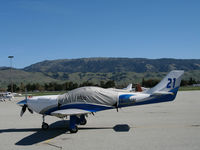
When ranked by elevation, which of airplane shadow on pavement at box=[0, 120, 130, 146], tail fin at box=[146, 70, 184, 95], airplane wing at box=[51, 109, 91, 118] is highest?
tail fin at box=[146, 70, 184, 95]

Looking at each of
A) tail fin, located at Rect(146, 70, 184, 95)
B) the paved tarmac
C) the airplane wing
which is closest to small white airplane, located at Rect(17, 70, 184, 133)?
tail fin, located at Rect(146, 70, 184, 95)

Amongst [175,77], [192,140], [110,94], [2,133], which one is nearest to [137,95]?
[110,94]

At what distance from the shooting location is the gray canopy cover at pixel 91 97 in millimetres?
11492

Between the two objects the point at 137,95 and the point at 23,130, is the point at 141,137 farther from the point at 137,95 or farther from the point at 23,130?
the point at 23,130

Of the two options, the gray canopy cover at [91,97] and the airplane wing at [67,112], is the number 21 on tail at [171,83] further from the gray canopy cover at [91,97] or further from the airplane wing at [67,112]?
the airplane wing at [67,112]

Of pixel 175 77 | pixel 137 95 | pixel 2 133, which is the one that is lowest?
pixel 2 133

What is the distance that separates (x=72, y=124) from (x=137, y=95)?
12.4 ft

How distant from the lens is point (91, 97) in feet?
37.8

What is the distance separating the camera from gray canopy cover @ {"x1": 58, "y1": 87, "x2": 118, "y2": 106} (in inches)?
452

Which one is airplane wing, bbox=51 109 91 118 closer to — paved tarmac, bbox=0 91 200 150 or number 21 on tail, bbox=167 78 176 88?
paved tarmac, bbox=0 91 200 150

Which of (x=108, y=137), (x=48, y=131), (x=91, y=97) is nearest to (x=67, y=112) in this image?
(x=91, y=97)

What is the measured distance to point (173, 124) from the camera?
1236cm

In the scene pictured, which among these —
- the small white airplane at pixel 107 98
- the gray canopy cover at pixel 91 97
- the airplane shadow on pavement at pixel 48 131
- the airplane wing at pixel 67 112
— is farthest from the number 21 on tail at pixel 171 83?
the airplane wing at pixel 67 112

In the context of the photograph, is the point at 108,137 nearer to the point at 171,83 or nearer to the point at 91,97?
the point at 91,97
